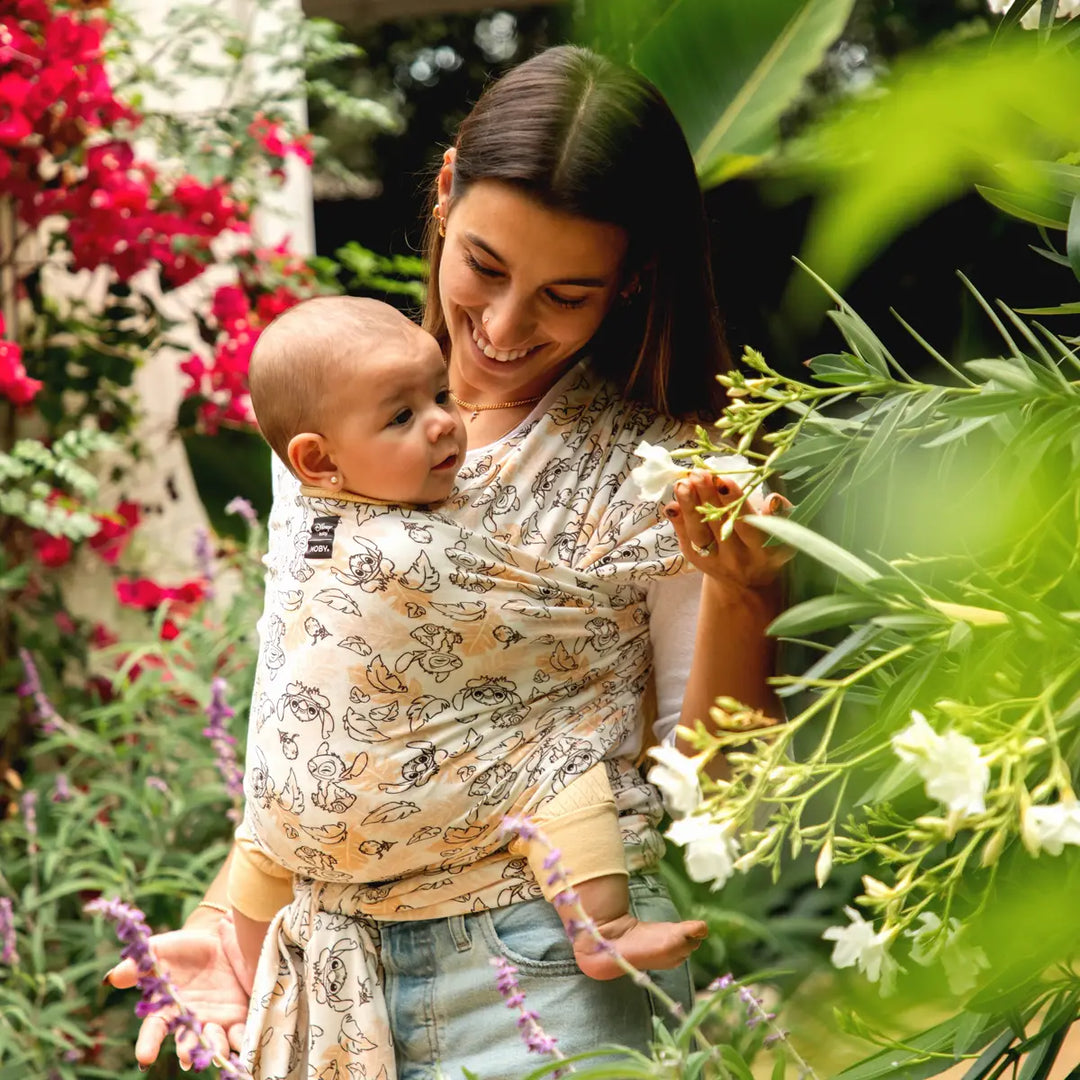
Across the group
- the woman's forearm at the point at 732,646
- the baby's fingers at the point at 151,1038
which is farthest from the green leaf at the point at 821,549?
the baby's fingers at the point at 151,1038

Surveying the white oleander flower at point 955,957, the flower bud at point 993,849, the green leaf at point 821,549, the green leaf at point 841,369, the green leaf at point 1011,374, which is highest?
the green leaf at point 1011,374

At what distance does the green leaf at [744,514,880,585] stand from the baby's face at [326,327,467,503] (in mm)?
502

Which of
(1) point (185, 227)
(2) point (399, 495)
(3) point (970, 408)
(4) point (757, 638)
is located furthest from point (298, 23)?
(3) point (970, 408)

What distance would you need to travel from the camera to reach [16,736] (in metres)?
2.63

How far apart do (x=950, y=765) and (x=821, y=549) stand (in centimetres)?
18

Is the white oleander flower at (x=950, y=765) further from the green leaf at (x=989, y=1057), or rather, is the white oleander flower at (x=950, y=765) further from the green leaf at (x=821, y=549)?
the green leaf at (x=989, y=1057)

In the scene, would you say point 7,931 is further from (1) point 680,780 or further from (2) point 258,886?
(1) point 680,780

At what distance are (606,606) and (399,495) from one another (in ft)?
0.66

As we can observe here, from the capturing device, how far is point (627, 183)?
1153 mm

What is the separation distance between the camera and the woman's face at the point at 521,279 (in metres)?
1.14

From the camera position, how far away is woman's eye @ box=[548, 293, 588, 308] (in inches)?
45.9

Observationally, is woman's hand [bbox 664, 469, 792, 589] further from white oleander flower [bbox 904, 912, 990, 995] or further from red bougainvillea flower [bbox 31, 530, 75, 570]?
red bougainvillea flower [bbox 31, 530, 75, 570]

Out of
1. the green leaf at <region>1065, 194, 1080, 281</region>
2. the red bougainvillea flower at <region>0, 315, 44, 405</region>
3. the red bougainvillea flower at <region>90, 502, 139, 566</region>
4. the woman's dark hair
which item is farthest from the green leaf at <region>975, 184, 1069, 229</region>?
the red bougainvillea flower at <region>90, 502, 139, 566</region>

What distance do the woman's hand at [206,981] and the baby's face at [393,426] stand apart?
47 cm
